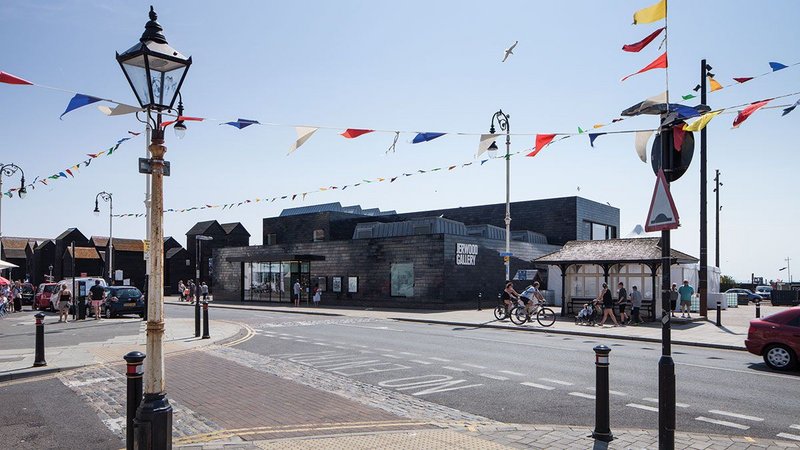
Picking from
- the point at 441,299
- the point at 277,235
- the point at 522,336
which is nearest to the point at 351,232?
the point at 277,235

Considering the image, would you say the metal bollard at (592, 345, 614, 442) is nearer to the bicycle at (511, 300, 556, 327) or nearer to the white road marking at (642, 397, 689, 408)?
the white road marking at (642, 397, 689, 408)

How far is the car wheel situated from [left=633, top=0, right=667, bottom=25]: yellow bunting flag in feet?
27.3

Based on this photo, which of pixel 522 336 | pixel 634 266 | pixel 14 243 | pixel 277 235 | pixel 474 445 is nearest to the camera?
pixel 474 445

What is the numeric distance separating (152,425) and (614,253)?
2171 centimetres

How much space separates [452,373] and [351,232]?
4051 centimetres

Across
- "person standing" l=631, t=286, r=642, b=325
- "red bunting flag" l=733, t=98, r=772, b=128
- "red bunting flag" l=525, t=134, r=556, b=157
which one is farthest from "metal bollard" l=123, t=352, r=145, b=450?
"person standing" l=631, t=286, r=642, b=325

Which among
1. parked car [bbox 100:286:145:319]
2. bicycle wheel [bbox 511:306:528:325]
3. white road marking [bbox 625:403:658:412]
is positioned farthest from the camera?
parked car [bbox 100:286:145:319]

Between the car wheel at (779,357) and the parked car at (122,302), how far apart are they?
23267 mm

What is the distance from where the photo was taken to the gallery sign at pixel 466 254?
33406 mm

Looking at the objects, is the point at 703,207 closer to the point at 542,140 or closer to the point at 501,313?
the point at 501,313

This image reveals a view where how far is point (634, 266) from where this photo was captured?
26672mm

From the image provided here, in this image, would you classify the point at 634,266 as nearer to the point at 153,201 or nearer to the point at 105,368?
the point at 105,368

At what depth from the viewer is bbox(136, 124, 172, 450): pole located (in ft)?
17.1

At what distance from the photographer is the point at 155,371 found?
534 centimetres
